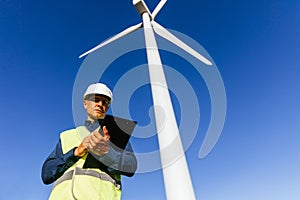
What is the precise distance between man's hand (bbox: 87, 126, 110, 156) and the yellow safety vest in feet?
0.75

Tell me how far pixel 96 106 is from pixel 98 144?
82cm

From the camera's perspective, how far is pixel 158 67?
5.57 metres

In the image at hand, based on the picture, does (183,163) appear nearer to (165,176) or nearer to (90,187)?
(165,176)

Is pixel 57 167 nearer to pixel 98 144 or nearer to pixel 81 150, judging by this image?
pixel 81 150

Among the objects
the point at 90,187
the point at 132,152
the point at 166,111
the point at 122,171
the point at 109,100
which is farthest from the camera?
the point at 166,111

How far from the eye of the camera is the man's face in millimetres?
3516

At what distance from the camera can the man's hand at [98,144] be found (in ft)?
9.36

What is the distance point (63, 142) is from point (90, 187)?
816 mm

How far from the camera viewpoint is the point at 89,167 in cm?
299

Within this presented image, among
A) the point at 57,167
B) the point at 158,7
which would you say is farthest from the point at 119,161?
the point at 158,7

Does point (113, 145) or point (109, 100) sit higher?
point (109, 100)

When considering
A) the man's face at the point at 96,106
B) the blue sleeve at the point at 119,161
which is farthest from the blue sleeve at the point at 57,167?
the man's face at the point at 96,106

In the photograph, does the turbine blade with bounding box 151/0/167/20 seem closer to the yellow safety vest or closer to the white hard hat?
the white hard hat

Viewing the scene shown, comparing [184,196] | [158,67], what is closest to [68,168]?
[184,196]
